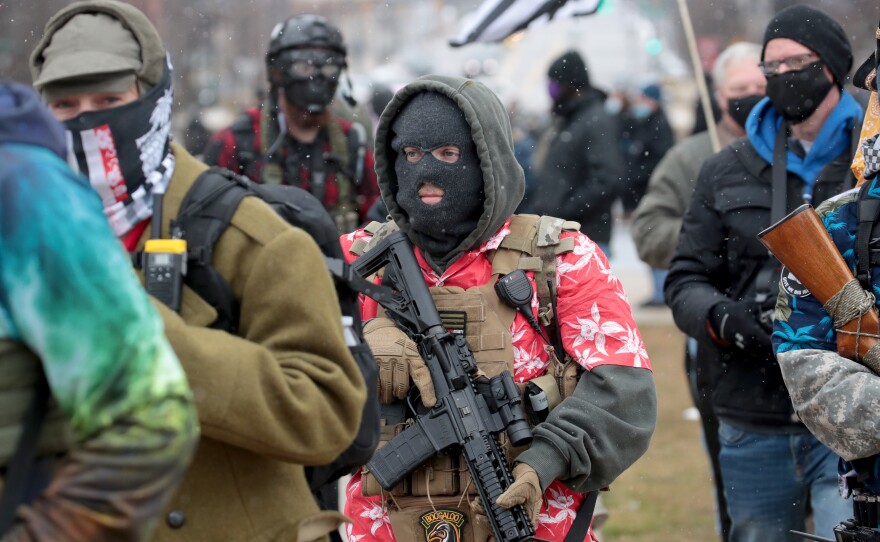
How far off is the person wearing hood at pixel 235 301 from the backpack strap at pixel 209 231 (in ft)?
0.06

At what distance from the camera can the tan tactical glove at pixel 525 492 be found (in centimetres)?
334

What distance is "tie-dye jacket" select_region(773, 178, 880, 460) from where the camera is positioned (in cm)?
337

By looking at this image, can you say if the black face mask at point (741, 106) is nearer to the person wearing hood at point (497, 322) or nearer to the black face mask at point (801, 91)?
the black face mask at point (801, 91)

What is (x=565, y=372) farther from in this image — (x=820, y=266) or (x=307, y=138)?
(x=307, y=138)

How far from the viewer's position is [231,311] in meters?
2.60

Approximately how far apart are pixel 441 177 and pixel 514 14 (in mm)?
4267

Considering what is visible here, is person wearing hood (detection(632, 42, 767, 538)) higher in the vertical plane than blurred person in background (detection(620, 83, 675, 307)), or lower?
higher

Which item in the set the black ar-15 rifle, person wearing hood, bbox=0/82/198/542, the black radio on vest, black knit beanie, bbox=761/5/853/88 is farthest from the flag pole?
person wearing hood, bbox=0/82/198/542

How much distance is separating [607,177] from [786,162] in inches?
167

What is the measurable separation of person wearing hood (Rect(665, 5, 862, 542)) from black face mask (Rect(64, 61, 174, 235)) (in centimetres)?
267

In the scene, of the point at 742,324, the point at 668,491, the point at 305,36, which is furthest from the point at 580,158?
the point at 742,324

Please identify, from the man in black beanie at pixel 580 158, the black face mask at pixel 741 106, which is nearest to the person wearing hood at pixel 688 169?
the black face mask at pixel 741 106

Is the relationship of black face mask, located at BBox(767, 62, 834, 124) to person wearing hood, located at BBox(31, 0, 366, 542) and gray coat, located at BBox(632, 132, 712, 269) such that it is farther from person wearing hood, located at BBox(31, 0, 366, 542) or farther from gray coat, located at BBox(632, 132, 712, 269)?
person wearing hood, located at BBox(31, 0, 366, 542)

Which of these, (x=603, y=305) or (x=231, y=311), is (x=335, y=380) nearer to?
(x=231, y=311)
